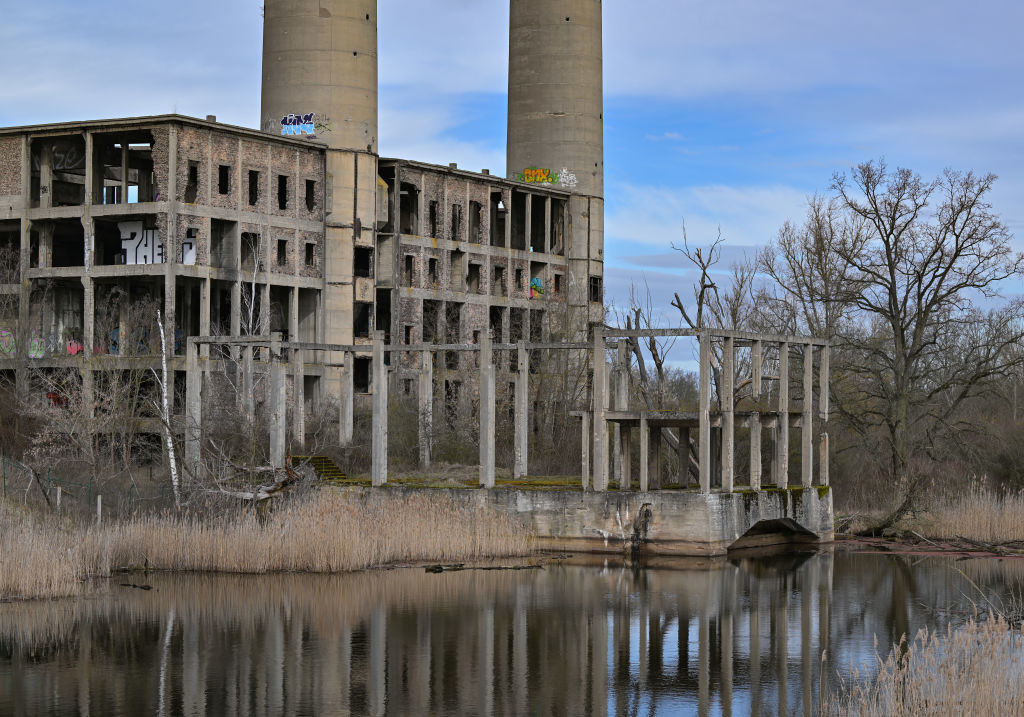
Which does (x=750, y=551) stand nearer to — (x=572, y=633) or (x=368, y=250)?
(x=572, y=633)

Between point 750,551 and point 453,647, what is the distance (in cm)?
1340

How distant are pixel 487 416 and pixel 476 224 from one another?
3036cm

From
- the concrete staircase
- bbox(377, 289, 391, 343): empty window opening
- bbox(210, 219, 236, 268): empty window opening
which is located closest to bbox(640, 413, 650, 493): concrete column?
the concrete staircase

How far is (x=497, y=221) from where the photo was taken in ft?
209

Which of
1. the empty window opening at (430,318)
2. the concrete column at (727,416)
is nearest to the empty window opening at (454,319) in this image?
the empty window opening at (430,318)

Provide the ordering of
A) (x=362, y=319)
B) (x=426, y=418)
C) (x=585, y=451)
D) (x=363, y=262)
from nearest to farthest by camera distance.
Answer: (x=585, y=451), (x=426, y=418), (x=363, y=262), (x=362, y=319)

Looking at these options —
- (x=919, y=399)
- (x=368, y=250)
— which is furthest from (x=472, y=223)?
(x=919, y=399)

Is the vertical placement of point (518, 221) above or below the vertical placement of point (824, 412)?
above

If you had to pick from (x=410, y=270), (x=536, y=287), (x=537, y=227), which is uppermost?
(x=537, y=227)

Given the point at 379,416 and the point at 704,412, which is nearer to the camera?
the point at 704,412

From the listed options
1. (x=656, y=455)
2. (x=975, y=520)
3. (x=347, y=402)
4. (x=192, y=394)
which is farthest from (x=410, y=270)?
(x=975, y=520)

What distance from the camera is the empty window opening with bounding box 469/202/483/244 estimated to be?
58688mm

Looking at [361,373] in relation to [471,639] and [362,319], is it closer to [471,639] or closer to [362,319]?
[362,319]

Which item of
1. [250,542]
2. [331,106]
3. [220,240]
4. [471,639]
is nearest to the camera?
[471,639]
